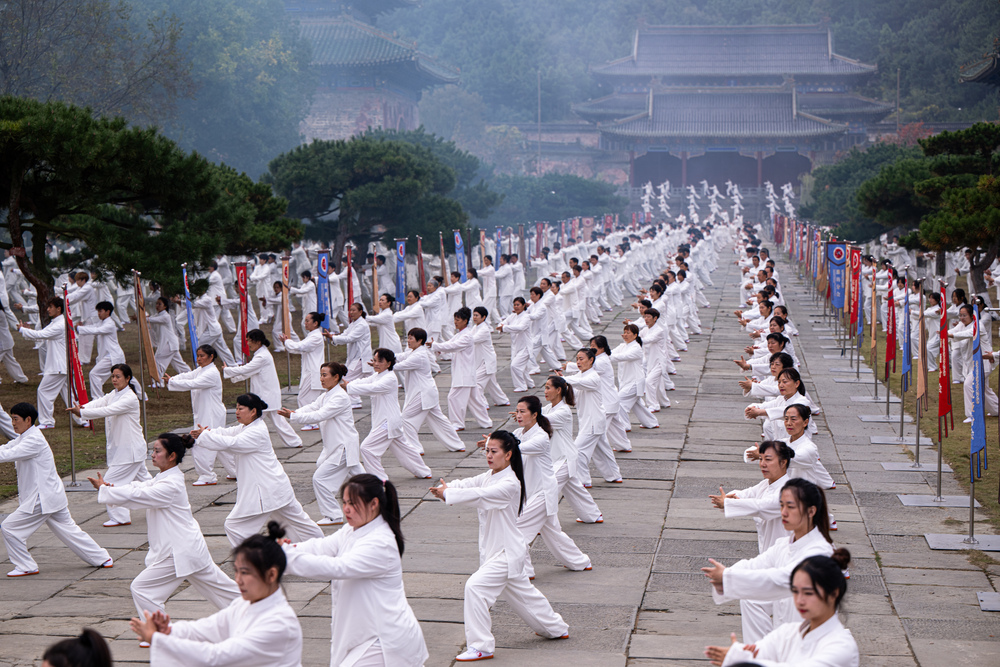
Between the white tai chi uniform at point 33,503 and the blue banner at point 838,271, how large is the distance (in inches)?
544

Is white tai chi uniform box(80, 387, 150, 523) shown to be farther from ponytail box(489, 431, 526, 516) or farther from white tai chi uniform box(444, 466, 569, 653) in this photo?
ponytail box(489, 431, 526, 516)

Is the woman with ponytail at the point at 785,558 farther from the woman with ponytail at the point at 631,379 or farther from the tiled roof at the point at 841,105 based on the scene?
the tiled roof at the point at 841,105

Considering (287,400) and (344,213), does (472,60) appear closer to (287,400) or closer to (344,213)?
(344,213)

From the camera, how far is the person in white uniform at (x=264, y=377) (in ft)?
36.0

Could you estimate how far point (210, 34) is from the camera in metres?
35.5

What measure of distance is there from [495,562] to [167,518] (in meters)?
1.97

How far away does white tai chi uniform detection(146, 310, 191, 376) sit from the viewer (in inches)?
592

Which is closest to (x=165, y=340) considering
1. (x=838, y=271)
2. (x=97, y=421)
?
(x=97, y=421)

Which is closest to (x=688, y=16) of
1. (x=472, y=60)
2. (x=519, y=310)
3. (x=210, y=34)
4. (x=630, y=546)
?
(x=472, y=60)

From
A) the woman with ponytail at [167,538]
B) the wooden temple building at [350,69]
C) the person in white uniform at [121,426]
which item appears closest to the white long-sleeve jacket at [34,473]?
the person in white uniform at [121,426]

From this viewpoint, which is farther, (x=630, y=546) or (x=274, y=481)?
(x=630, y=546)

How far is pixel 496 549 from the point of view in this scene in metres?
6.10

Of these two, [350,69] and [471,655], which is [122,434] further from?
[350,69]

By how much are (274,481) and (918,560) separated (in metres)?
4.71
